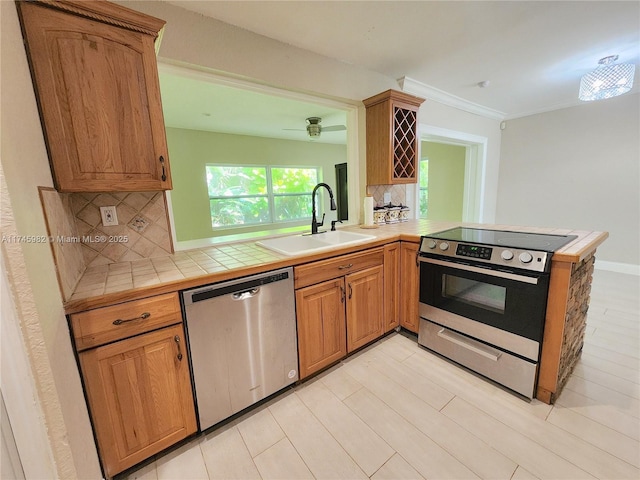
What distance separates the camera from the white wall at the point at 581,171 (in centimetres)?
339

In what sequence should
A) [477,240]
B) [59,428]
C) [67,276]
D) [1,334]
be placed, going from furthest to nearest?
[477,240]
[67,276]
[59,428]
[1,334]

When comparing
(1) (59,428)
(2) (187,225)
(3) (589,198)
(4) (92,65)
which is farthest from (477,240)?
(2) (187,225)

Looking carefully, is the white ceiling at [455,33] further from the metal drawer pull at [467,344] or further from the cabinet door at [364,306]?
the metal drawer pull at [467,344]

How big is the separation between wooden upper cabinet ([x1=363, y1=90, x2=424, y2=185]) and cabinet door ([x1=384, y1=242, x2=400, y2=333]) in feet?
2.47

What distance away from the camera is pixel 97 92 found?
1195mm

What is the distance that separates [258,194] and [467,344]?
15.3 ft

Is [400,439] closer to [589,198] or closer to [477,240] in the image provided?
[477,240]

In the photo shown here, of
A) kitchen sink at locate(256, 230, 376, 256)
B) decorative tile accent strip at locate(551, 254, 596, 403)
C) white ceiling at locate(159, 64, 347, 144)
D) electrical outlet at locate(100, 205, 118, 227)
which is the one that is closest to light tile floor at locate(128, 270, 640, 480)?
decorative tile accent strip at locate(551, 254, 596, 403)

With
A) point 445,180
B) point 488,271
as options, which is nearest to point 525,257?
point 488,271

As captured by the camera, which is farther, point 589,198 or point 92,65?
point 589,198

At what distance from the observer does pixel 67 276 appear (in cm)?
109

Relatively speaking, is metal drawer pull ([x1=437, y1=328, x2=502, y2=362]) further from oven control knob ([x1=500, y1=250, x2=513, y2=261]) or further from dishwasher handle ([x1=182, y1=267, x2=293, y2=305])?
dishwasher handle ([x1=182, y1=267, x2=293, y2=305])

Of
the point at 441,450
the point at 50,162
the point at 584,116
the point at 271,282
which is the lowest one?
the point at 441,450

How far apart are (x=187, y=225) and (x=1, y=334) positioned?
14.4 ft
